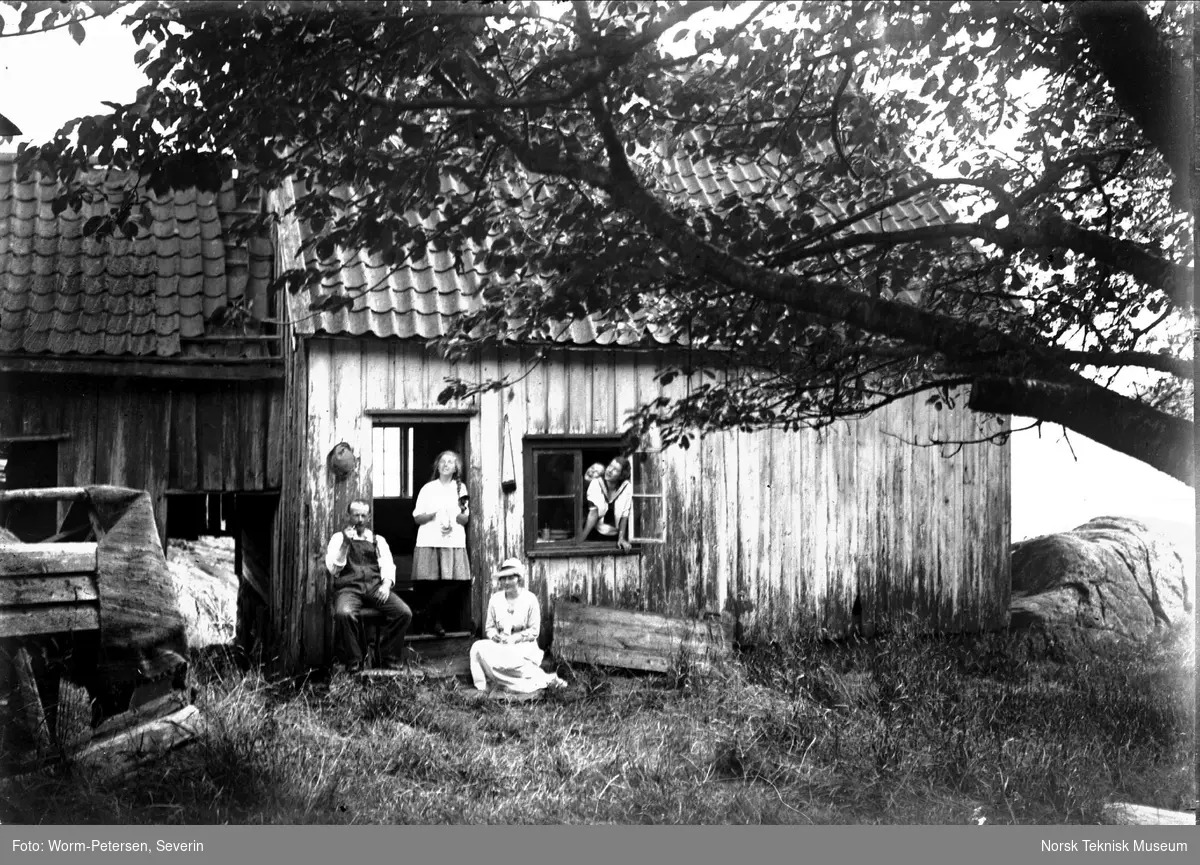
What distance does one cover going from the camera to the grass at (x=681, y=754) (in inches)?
206

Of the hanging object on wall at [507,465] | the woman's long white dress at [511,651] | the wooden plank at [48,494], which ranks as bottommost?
the woman's long white dress at [511,651]

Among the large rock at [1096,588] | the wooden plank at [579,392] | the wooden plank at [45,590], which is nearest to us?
the wooden plank at [45,590]

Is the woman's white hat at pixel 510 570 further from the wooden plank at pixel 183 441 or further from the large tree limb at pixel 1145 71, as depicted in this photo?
the large tree limb at pixel 1145 71

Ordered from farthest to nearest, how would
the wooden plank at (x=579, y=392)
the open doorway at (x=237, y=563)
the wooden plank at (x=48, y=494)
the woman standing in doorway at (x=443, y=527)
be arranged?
the open doorway at (x=237, y=563) < the wooden plank at (x=579, y=392) < the woman standing in doorway at (x=443, y=527) < the wooden plank at (x=48, y=494)

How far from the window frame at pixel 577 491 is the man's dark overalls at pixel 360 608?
4.12 ft

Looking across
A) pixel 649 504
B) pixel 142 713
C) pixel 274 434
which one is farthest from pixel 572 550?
pixel 142 713

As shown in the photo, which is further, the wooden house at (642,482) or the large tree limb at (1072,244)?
the wooden house at (642,482)

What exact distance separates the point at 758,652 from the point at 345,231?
19.4 feet

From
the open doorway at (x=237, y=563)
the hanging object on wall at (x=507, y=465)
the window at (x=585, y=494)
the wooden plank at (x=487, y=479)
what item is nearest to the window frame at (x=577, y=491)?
the window at (x=585, y=494)

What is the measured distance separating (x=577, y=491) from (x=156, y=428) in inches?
134

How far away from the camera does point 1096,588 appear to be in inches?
466

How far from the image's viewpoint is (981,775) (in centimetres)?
589

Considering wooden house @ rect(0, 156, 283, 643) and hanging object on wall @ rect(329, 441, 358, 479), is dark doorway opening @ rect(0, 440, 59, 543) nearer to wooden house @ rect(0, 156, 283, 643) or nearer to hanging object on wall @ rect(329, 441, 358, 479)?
wooden house @ rect(0, 156, 283, 643)

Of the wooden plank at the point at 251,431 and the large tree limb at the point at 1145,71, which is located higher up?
the large tree limb at the point at 1145,71
